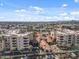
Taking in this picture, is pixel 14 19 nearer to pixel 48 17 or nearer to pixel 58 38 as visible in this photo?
pixel 48 17

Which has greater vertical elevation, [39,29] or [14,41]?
[39,29]

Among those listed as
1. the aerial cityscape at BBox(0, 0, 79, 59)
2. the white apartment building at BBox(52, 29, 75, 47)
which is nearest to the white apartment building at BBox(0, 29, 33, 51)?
the aerial cityscape at BBox(0, 0, 79, 59)

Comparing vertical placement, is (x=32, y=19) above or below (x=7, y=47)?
above

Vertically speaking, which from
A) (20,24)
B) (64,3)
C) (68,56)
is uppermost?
(64,3)

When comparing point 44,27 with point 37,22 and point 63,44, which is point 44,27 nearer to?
point 37,22

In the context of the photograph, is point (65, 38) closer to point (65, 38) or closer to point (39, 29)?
point (65, 38)

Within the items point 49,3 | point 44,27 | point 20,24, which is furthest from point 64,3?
point 20,24

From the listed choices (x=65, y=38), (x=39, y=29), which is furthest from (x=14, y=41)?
(x=65, y=38)

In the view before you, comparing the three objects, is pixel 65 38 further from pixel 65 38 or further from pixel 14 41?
pixel 14 41

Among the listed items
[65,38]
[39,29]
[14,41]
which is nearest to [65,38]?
[65,38]

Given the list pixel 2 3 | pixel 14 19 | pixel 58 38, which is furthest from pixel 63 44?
pixel 2 3
